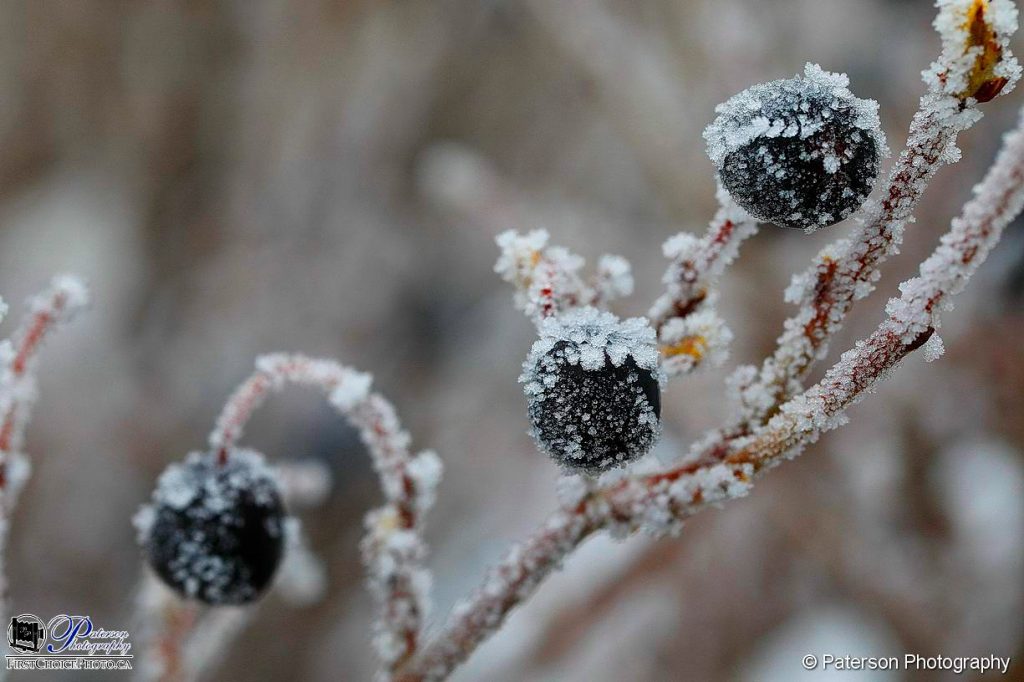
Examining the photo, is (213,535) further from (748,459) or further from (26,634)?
(748,459)

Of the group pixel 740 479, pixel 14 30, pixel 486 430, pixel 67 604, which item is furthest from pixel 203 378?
pixel 740 479

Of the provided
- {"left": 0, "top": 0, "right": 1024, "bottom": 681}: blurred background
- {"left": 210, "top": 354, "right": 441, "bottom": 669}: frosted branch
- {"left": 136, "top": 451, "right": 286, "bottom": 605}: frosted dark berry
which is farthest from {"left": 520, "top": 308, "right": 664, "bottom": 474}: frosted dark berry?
{"left": 0, "top": 0, "right": 1024, "bottom": 681}: blurred background

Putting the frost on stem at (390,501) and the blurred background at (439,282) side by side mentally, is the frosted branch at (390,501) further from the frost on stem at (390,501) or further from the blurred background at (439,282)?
the blurred background at (439,282)

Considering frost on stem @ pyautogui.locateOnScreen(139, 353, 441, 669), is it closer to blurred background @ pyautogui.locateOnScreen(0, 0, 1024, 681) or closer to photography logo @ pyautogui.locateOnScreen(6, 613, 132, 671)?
photography logo @ pyautogui.locateOnScreen(6, 613, 132, 671)

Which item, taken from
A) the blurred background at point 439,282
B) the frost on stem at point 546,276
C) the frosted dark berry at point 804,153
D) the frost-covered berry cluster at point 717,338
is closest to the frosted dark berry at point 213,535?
the frost-covered berry cluster at point 717,338

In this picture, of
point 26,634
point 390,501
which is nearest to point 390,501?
point 390,501

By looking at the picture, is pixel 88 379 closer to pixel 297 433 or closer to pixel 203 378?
pixel 203 378

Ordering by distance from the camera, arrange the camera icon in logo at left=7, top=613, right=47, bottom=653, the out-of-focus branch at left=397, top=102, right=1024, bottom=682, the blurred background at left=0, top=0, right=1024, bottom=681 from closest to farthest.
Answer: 1. the out-of-focus branch at left=397, top=102, right=1024, bottom=682
2. the camera icon in logo at left=7, top=613, right=47, bottom=653
3. the blurred background at left=0, top=0, right=1024, bottom=681
